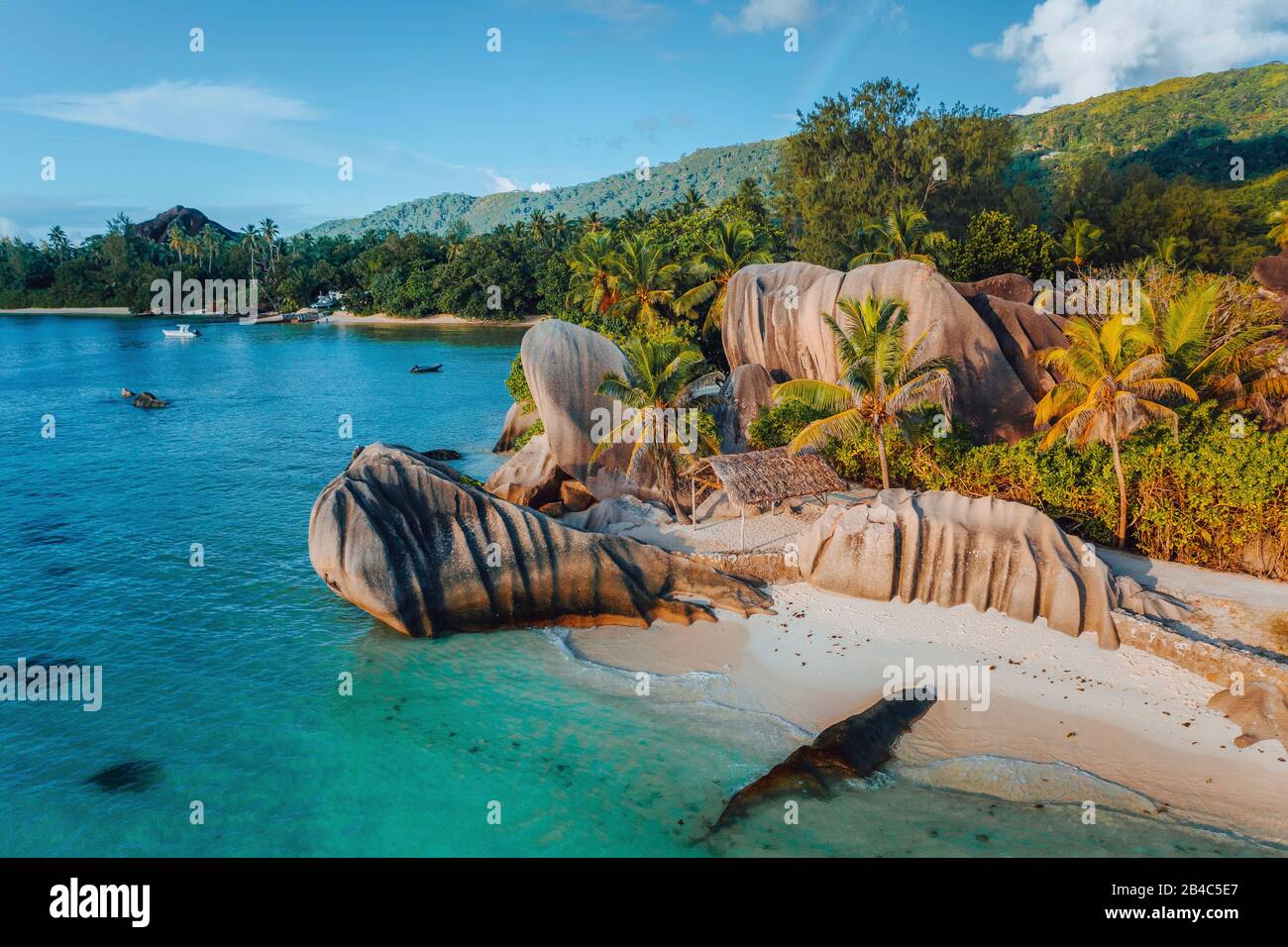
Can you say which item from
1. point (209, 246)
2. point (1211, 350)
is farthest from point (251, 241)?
point (1211, 350)

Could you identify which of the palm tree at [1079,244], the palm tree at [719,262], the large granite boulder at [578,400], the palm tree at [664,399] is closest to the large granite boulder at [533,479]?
the large granite boulder at [578,400]

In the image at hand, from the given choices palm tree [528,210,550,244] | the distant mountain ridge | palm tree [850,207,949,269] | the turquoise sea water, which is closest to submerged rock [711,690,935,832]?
the turquoise sea water

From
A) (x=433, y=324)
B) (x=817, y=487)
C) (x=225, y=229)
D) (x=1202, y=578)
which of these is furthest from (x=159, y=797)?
(x=225, y=229)

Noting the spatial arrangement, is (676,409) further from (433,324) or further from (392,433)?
(433,324)

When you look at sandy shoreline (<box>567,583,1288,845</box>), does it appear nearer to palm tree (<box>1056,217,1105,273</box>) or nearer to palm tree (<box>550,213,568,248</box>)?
palm tree (<box>1056,217,1105,273</box>)

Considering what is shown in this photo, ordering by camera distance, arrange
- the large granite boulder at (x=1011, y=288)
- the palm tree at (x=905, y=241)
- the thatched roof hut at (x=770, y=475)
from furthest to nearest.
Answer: the palm tree at (x=905, y=241) < the large granite boulder at (x=1011, y=288) < the thatched roof hut at (x=770, y=475)

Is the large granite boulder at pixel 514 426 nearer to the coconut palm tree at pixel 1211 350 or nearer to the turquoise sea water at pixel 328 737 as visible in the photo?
the turquoise sea water at pixel 328 737
